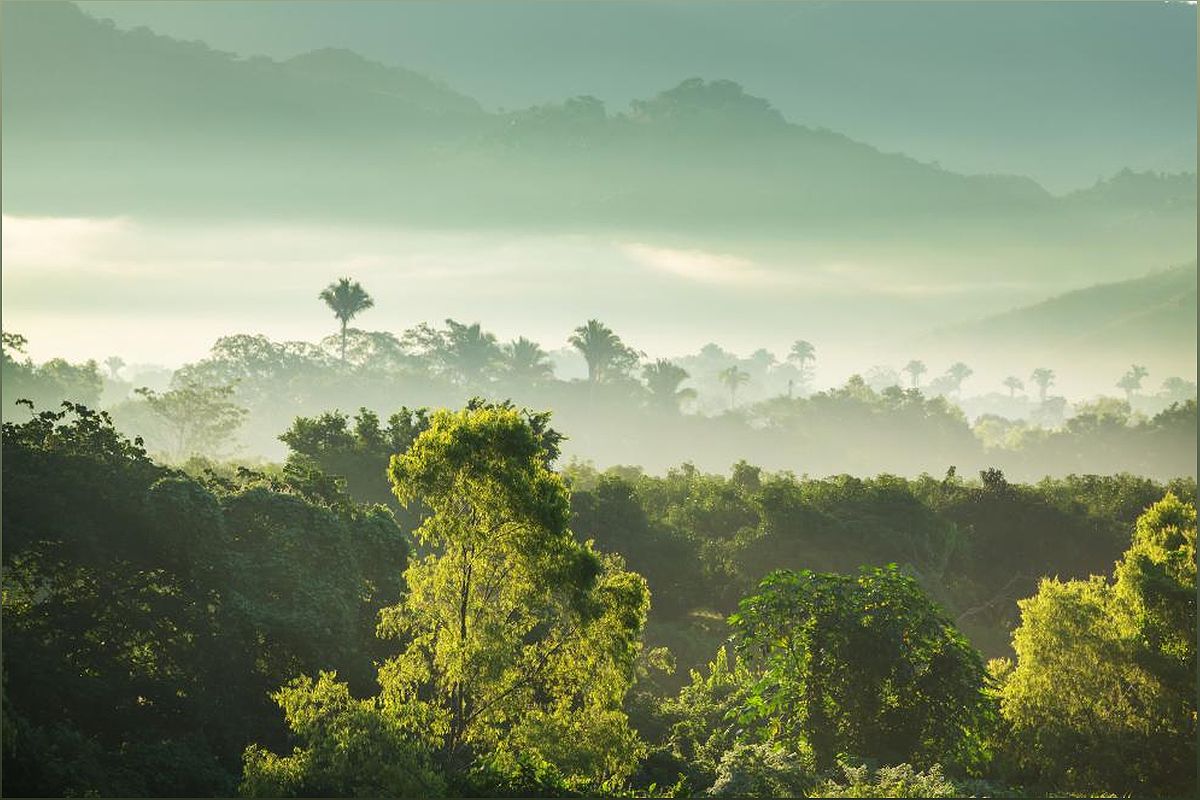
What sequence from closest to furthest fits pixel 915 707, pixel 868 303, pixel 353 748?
pixel 353 748 < pixel 915 707 < pixel 868 303

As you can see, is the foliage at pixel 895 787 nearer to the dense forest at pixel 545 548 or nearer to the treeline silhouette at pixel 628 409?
the dense forest at pixel 545 548

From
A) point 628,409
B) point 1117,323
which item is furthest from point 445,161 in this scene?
point 1117,323

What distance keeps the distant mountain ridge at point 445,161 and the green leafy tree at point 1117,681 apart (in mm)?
68930

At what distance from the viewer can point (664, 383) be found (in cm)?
12762

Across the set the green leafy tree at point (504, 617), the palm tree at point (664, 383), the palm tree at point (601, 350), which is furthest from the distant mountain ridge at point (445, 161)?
the green leafy tree at point (504, 617)

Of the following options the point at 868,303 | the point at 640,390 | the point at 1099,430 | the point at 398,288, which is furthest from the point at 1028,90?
the point at 868,303

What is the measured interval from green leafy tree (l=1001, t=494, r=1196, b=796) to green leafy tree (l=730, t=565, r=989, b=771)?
1.17 meters

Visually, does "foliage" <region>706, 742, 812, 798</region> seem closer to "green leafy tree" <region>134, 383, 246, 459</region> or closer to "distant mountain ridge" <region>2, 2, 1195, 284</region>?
"green leafy tree" <region>134, 383, 246, 459</region>

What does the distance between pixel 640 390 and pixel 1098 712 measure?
110 metres

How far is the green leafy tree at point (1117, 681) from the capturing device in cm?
1561

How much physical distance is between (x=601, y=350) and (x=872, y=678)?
339 ft

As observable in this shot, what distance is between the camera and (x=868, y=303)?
160750mm

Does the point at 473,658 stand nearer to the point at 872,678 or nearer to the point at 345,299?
the point at 872,678

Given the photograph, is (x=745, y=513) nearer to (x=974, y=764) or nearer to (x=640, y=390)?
Result: (x=974, y=764)
